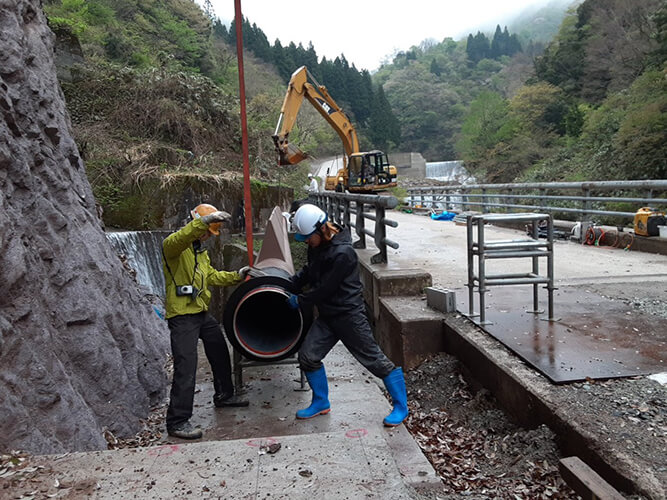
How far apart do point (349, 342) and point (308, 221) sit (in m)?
1.01

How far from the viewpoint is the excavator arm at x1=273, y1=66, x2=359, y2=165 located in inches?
569

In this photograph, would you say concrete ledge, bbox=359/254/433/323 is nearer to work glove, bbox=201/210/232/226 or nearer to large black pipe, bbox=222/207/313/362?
large black pipe, bbox=222/207/313/362

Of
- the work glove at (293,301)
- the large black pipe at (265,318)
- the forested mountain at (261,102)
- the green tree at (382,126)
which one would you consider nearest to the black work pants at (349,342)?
the work glove at (293,301)

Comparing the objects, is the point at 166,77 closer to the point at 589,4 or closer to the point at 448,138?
the point at 589,4

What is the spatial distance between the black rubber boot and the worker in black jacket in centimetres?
101

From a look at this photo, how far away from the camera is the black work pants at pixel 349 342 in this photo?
4145 mm

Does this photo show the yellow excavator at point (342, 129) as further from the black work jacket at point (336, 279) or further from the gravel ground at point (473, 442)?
the black work jacket at point (336, 279)

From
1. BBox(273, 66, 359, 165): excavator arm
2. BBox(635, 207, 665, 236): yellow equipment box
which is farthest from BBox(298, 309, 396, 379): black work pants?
BBox(273, 66, 359, 165): excavator arm

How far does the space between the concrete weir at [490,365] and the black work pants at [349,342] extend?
838mm

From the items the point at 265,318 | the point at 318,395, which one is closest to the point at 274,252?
the point at 265,318

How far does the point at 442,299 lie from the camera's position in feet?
17.9

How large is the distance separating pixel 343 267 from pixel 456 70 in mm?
123451

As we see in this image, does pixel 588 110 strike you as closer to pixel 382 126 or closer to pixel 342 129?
pixel 342 129

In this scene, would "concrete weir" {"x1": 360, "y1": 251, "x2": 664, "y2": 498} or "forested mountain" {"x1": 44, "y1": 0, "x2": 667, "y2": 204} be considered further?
"forested mountain" {"x1": 44, "y1": 0, "x2": 667, "y2": 204}
